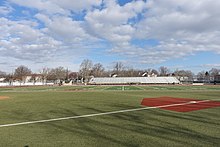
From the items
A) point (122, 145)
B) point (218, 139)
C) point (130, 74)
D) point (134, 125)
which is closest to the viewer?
point (122, 145)

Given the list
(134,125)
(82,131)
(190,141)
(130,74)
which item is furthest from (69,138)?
(130,74)

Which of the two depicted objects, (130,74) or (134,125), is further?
(130,74)

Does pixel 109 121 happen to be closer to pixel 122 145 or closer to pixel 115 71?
pixel 122 145

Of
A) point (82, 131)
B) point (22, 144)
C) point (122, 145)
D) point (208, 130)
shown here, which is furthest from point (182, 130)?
point (22, 144)

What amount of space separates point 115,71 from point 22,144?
480 ft

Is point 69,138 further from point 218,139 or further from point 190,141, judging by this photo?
point 218,139

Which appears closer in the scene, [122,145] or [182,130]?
[122,145]

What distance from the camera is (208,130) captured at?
816 centimetres

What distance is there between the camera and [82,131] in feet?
27.3

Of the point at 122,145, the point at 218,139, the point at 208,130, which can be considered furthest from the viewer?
the point at 208,130

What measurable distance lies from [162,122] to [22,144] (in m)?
5.46

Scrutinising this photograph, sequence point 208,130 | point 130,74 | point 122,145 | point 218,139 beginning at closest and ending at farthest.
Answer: point 122,145 < point 218,139 < point 208,130 < point 130,74

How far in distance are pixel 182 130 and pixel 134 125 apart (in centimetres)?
183

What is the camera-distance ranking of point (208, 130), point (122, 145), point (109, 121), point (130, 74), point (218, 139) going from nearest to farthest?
point (122, 145)
point (218, 139)
point (208, 130)
point (109, 121)
point (130, 74)
